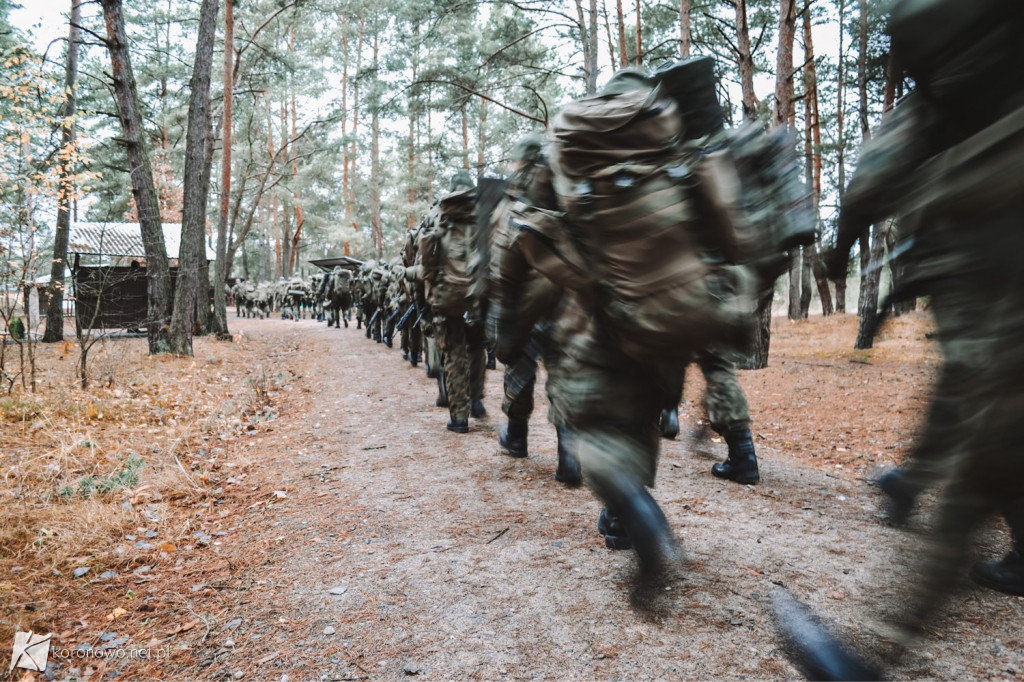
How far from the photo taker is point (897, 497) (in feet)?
4.37

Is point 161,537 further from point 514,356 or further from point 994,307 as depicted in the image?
point 994,307

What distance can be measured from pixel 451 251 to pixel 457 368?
1195mm

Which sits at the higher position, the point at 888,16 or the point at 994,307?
the point at 888,16

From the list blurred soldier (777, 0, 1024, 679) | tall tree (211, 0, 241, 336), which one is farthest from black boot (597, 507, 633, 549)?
tall tree (211, 0, 241, 336)

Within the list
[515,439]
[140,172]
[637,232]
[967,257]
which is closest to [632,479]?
[637,232]

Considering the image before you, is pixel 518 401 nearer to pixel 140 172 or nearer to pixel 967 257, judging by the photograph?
pixel 967 257

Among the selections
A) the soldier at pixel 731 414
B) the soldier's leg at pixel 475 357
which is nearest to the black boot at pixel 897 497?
the soldier at pixel 731 414

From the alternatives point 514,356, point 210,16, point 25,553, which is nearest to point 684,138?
point 514,356

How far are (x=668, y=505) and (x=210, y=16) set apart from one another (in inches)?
527

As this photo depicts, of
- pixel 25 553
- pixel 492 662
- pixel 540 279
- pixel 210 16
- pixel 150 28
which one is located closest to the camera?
pixel 492 662

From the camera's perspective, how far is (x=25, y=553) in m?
3.49

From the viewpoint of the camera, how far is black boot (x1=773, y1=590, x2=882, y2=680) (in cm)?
143

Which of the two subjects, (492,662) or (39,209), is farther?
(39,209)

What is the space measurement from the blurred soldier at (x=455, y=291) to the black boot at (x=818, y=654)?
3918 millimetres
